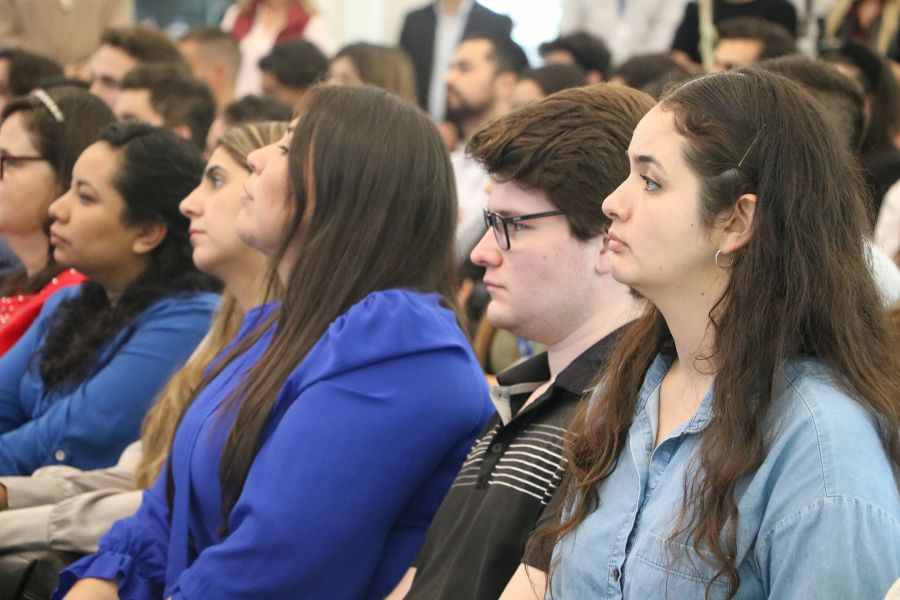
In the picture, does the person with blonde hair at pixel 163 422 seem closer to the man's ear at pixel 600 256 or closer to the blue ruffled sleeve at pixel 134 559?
the blue ruffled sleeve at pixel 134 559

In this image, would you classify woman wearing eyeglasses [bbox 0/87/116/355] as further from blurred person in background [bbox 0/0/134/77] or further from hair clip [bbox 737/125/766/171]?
blurred person in background [bbox 0/0/134/77]

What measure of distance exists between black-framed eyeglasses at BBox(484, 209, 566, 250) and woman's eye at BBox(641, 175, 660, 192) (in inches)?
16.3

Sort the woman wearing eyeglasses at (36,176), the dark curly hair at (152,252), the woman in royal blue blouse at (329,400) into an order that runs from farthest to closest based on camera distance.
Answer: the woman wearing eyeglasses at (36,176), the dark curly hair at (152,252), the woman in royal blue blouse at (329,400)

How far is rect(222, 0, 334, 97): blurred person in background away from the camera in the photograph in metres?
7.21

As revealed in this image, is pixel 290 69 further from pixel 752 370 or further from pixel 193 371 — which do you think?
pixel 752 370

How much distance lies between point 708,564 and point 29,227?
2.74m

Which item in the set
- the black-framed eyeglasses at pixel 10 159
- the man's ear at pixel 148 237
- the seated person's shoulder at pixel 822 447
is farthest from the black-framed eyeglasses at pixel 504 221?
the black-framed eyeglasses at pixel 10 159

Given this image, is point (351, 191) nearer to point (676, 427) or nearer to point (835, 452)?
point (676, 427)

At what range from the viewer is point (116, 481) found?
315 centimetres

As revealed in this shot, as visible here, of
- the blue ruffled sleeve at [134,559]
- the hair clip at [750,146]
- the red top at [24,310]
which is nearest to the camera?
the hair clip at [750,146]

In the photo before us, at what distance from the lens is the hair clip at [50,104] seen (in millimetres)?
3973

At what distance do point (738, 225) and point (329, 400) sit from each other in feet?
3.01

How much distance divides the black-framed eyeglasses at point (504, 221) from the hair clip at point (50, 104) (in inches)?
80.7

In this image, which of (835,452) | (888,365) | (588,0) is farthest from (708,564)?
(588,0)
